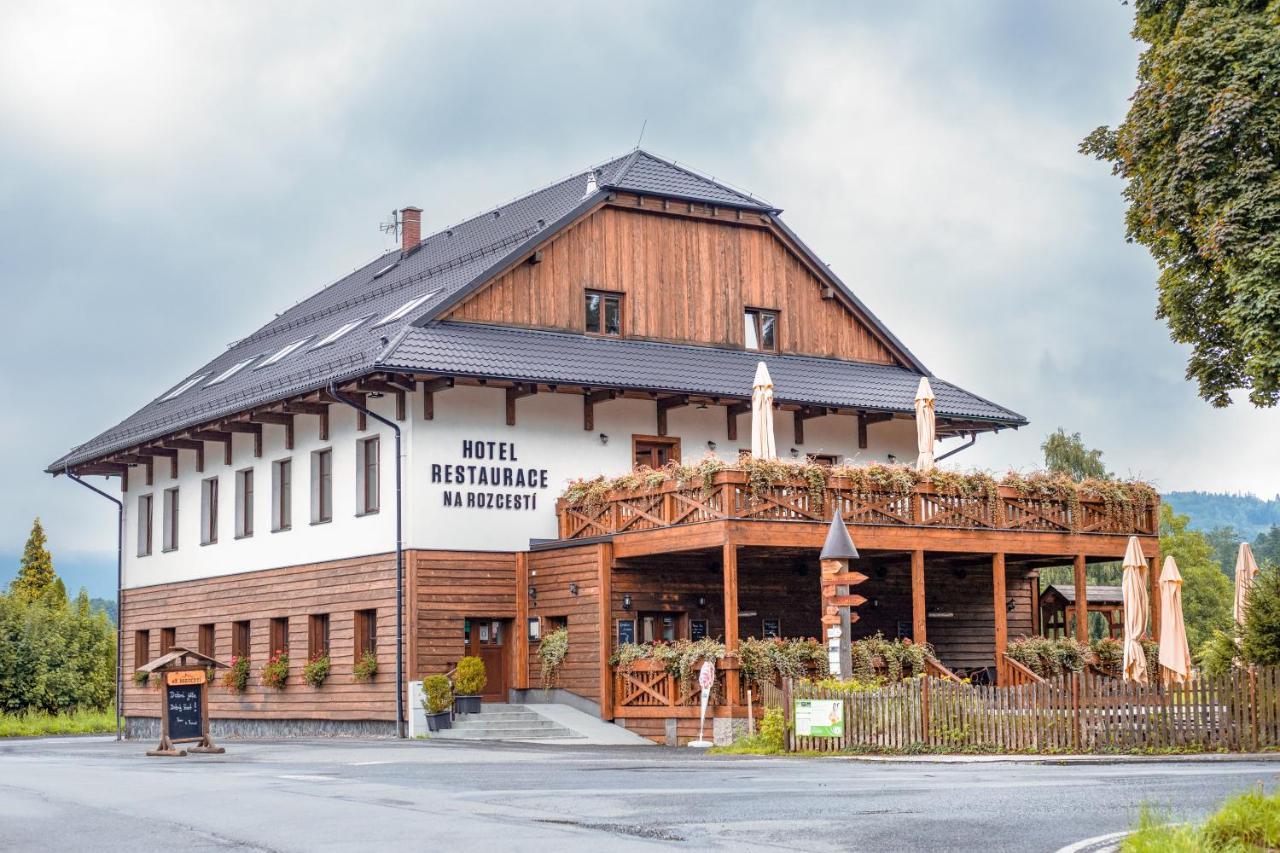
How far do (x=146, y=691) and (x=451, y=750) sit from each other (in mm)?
19299

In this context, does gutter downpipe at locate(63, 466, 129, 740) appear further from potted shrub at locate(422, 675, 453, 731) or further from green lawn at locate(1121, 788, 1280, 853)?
green lawn at locate(1121, 788, 1280, 853)

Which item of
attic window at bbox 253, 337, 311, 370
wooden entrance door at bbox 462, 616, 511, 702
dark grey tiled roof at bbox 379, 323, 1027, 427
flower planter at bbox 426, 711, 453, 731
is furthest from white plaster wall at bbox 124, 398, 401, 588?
flower planter at bbox 426, 711, 453, 731

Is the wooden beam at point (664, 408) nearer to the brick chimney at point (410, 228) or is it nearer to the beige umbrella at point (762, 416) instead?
the beige umbrella at point (762, 416)

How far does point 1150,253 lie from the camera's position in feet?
91.7

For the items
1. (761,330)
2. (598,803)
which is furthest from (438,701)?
(598,803)

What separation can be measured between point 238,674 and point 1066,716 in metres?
20.2

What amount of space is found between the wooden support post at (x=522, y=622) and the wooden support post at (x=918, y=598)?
7.12 metres

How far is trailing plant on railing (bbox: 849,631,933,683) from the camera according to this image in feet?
91.2

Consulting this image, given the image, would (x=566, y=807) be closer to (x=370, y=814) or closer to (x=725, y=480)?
(x=370, y=814)

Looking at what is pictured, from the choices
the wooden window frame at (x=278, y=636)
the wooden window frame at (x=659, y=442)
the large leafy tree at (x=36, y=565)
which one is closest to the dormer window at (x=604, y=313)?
the wooden window frame at (x=659, y=442)

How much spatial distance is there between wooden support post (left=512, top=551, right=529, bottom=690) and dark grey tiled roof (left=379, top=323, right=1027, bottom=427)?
11.4 feet

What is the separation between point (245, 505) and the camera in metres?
37.1

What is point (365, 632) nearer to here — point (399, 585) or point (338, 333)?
point (399, 585)

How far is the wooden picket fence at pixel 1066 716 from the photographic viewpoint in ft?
70.1
